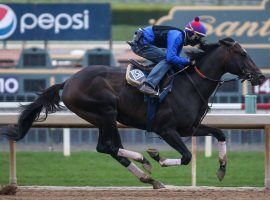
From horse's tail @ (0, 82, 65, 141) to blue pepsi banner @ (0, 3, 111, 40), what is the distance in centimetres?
929

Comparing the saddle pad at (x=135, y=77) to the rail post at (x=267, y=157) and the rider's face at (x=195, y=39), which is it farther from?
the rail post at (x=267, y=157)

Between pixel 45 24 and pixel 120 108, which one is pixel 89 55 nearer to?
pixel 45 24

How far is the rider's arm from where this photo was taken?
8.81 metres

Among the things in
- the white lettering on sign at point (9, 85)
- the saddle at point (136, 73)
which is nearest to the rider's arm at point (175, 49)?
the saddle at point (136, 73)

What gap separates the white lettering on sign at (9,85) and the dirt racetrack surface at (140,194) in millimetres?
6703

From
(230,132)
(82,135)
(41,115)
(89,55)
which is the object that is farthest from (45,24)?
(41,115)

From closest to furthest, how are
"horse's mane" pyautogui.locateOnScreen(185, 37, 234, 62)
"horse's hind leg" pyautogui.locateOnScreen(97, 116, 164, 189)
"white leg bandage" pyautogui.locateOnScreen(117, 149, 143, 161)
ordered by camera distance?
"white leg bandage" pyautogui.locateOnScreen(117, 149, 143, 161)
"horse's hind leg" pyautogui.locateOnScreen(97, 116, 164, 189)
"horse's mane" pyautogui.locateOnScreen(185, 37, 234, 62)

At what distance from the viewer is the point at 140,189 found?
9664mm

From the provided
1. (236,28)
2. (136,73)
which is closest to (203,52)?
(136,73)

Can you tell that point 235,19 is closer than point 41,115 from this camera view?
No

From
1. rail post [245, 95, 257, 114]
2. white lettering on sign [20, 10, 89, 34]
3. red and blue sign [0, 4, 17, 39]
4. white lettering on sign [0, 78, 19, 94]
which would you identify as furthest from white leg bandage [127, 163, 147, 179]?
red and blue sign [0, 4, 17, 39]

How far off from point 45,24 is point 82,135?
163 inches

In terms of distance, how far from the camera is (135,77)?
29.1 ft

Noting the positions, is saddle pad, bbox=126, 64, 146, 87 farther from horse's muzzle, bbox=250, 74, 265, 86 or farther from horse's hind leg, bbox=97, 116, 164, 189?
horse's muzzle, bbox=250, 74, 265, 86
